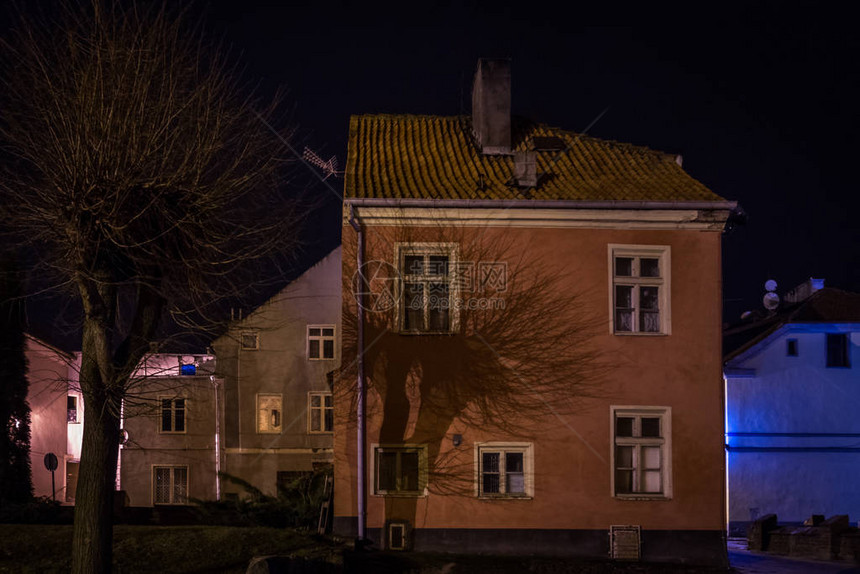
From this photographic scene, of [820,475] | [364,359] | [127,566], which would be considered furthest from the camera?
[820,475]

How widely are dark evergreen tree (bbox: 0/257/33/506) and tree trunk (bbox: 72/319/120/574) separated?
9.92 metres

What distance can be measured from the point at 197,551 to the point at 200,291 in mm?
4080

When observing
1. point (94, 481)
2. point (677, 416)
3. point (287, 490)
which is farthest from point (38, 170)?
point (677, 416)

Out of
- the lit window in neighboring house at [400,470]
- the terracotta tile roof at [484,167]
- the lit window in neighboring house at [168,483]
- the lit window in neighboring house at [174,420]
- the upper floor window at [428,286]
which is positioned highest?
the terracotta tile roof at [484,167]

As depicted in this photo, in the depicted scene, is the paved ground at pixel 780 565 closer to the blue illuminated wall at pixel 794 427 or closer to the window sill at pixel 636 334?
the window sill at pixel 636 334

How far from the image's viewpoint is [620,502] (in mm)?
16266

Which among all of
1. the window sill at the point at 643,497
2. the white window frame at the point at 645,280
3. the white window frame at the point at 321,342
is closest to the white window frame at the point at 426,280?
the white window frame at the point at 645,280

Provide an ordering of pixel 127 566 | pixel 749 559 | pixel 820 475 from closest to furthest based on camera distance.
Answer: pixel 127 566
pixel 749 559
pixel 820 475

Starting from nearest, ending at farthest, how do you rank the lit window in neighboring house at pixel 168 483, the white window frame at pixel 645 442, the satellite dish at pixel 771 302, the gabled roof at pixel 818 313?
1. the white window frame at pixel 645 442
2. the gabled roof at pixel 818 313
3. the satellite dish at pixel 771 302
4. the lit window in neighboring house at pixel 168 483

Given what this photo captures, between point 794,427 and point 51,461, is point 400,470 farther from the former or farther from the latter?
point 51,461

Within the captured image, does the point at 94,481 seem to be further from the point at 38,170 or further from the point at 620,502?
the point at 620,502

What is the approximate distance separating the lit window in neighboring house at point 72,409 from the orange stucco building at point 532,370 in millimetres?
27362

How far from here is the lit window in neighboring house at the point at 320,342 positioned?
109 feet

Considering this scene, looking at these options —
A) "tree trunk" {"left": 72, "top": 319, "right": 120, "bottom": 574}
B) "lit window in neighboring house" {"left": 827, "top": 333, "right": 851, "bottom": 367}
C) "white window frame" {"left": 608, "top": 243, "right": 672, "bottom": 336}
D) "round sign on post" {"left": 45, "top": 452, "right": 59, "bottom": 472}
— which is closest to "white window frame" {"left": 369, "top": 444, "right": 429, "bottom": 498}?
"white window frame" {"left": 608, "top": 243, "right": 672, "bottom": 336}
